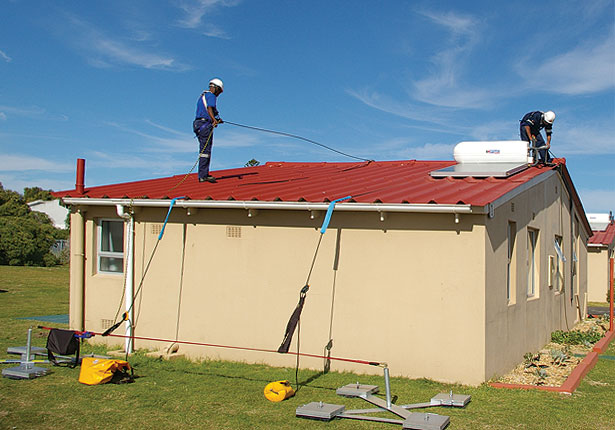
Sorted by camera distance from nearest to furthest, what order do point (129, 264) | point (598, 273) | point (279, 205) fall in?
1. point (279, 205)
2. point (129, 264)
3. point (598, 273)

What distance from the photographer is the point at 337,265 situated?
29.9ft

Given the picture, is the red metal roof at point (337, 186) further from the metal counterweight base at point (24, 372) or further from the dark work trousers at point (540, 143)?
the metal counterweight base at point (24, 372)

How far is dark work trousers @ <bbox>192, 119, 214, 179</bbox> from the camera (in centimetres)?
1127

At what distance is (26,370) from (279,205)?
432 centimetres

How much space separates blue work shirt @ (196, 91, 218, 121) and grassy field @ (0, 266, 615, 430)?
15.2 feet

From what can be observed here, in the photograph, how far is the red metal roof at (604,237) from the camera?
1047 inches

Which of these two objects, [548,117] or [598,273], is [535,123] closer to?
[548,117]

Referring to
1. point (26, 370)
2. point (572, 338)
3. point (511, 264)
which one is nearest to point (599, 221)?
point (572, 338)

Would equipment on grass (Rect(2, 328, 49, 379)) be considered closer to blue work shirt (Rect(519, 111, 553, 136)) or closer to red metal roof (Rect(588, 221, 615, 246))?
blue work shirt (Rect(519, 111, 553, 136))

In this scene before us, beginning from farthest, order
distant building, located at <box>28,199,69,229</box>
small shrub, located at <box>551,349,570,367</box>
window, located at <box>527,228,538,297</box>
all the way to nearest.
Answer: distant building, located at <box>28,199,69,229</box>
window, located at <box>527,228,538,297</box>
small shrub, located at <box>551,349,570,367</box>

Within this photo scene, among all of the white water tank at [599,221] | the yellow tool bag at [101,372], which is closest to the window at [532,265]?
the yellow tool bag at [101,372]

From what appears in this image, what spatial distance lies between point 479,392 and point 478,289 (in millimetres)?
1374

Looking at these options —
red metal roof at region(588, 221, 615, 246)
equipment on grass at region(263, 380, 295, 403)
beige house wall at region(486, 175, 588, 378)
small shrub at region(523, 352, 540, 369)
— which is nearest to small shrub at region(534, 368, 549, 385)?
beige house wall at region(486, 175, 588, 378)

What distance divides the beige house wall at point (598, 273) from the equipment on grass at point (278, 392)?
77.0 feet
